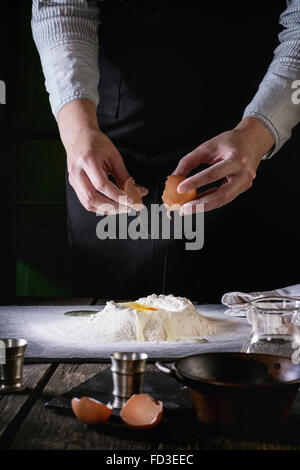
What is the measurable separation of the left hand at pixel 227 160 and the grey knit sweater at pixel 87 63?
3.5 inches

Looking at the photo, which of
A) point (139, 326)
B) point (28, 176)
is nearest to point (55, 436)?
Result: point (139, 326)

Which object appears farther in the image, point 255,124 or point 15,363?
point 255,124

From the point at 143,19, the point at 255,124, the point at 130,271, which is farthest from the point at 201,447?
the point at 143,19

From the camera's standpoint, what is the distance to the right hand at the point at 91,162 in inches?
59.0

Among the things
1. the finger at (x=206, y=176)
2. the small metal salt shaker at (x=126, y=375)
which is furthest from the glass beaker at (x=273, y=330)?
the finger at (x=206, y=176)

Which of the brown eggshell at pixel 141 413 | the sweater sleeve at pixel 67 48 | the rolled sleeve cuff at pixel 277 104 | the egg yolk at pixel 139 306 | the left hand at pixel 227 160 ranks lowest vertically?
the brown eggshell at pixel 141 413

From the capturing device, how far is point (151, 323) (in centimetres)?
141

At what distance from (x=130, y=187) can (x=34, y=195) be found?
1.71m

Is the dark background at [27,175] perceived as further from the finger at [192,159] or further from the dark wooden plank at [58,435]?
the dark wooden plank at [58,435]

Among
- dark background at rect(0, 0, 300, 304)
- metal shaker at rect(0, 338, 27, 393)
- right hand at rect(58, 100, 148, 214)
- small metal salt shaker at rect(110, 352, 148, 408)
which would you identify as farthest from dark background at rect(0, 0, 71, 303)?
small metal salt shaker at rect(110, 352, 148, 408)

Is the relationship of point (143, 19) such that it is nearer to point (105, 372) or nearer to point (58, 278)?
point (105, 372)

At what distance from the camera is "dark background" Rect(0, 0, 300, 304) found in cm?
312

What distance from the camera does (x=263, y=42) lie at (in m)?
1.91

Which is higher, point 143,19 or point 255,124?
point 143,19
